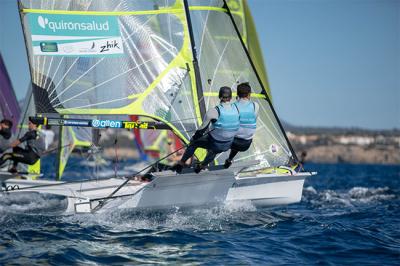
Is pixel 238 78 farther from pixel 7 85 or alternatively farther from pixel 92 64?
pixel 7 85

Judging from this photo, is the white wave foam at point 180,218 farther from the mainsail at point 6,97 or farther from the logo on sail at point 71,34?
the mainsail at point 6,97

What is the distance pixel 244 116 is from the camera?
10602 mm

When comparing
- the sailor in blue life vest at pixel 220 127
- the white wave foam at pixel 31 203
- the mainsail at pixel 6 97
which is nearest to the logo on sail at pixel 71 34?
the sailor in blue life vest at pixel 220 127

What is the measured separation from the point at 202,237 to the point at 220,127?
80.4 inches

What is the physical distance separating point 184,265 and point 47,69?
635 cm

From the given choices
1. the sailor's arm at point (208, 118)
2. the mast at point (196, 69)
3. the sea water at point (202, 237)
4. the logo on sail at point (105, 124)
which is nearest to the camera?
the sea water at point (202, 237)

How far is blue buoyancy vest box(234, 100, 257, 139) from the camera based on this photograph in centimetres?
1059

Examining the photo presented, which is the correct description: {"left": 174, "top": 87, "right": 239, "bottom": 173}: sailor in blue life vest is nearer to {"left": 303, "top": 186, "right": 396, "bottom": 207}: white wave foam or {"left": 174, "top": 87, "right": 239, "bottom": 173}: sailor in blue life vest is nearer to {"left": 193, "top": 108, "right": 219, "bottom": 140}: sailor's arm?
{"left": 193, "top": 108, "right": 219, "bottom": 140}: sailor's arm

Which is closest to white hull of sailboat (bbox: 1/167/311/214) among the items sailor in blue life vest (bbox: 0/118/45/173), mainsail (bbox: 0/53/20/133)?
sailor in blue life vest (bbox: 0/118/45/173)

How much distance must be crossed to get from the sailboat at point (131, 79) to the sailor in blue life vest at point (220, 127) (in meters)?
1.46

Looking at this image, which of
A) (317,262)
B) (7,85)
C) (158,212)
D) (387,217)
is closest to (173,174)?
(158,212)

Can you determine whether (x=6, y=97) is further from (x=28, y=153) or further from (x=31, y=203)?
(x=31, y=203)

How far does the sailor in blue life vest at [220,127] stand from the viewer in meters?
10.3

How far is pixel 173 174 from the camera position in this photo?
35.6 feet
